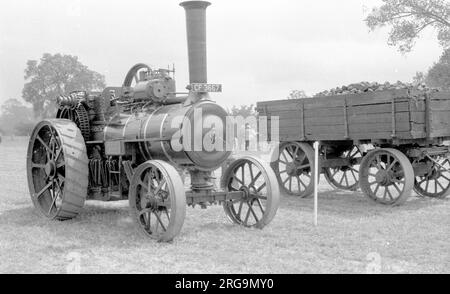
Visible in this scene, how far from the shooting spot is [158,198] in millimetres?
6012

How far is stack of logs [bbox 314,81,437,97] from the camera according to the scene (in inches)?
340

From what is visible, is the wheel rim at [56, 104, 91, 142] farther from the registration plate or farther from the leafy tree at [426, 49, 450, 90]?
the leafy tree at [426, 49, 450, 90]

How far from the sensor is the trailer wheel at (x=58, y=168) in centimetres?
703

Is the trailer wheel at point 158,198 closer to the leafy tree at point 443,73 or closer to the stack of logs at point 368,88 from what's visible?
the stack of logs at point 368,88

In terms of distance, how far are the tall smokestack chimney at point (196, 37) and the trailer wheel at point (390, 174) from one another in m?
3.81

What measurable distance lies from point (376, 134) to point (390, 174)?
0.67 meters

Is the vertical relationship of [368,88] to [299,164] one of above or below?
above

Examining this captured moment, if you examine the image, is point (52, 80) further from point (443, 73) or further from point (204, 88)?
point (204, 88)

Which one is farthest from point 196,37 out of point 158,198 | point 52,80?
point 52,80

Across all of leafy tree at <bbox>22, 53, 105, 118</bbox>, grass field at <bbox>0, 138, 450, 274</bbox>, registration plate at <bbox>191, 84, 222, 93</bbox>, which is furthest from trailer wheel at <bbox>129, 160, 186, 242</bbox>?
leafy tree at <bbox>22, 53, 105, 118</bbox>

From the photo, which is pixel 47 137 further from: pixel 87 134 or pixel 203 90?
pixel 203 90

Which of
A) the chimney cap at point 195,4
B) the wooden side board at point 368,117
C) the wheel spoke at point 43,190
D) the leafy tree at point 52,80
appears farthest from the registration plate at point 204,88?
the leafy tree at point 52,80

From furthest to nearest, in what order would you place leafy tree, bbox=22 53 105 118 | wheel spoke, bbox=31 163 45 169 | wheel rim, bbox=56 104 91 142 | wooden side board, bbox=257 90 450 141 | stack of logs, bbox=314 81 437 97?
leafy tree, bbox=22 53 105 118, stack of logs, bbox=314 81 437 97, wooden side board, bbox=257 90 450 141, wheel rim, bbox=56 104 91 142, wheel spoke, bbox=31 163 45 169

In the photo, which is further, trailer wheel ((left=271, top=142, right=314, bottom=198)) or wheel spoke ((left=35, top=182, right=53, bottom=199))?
trailer wheel ((left=271, top=142, right=314, bottom=198))
